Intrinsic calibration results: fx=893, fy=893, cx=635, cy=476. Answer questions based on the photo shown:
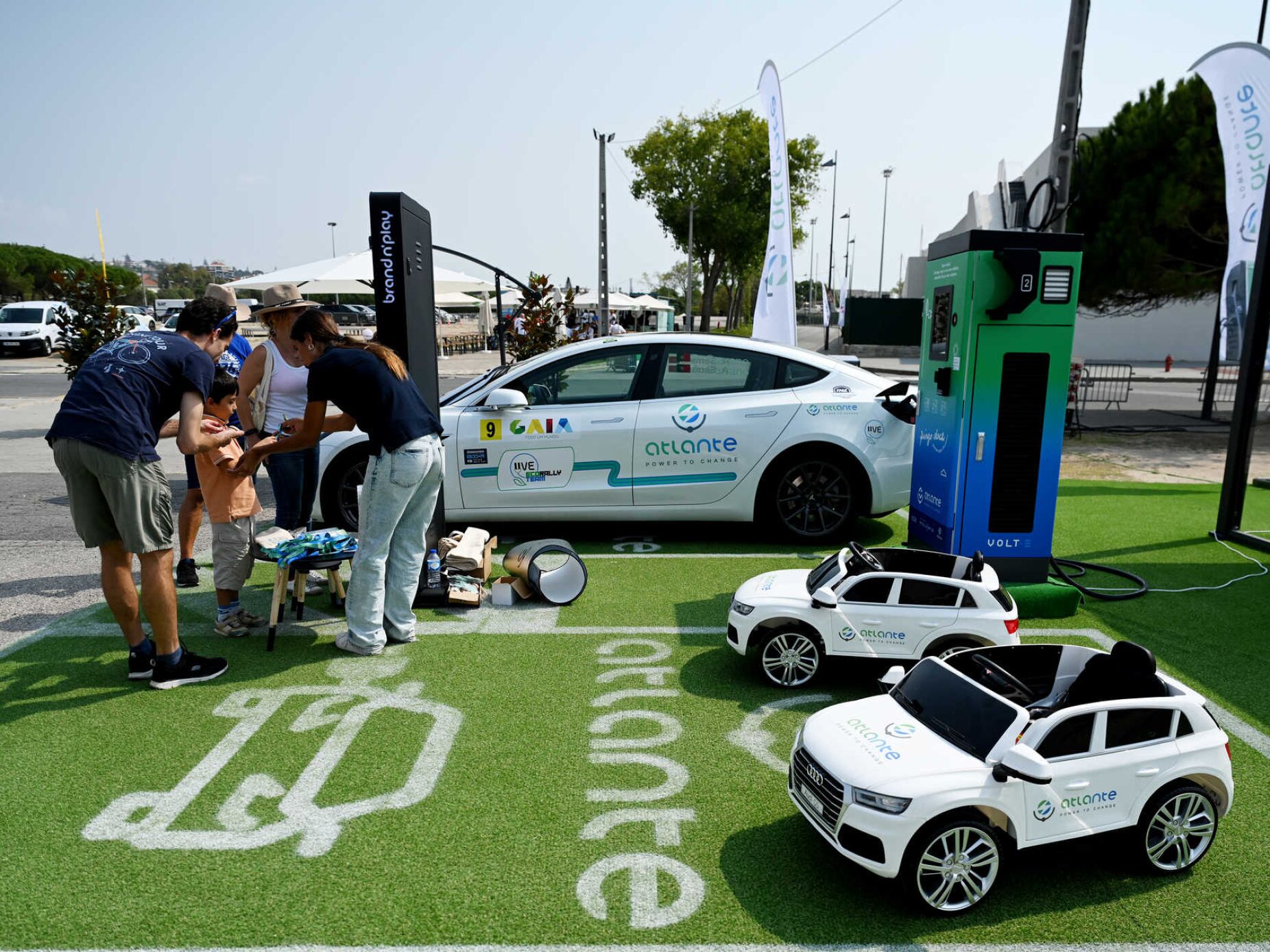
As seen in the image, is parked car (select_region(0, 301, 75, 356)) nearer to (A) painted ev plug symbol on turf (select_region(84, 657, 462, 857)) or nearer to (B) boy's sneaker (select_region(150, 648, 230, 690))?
(B) boy's sneaker (select_region(150, 648, 230, 690))

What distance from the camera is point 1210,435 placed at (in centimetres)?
1451

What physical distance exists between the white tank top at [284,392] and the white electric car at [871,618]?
3.08 m

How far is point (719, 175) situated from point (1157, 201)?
24582mm

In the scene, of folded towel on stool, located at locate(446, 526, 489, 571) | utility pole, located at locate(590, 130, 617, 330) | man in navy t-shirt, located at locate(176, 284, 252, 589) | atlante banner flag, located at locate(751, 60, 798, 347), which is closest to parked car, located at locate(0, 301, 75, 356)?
utility pole, located at locate(590, 130, 617, 330)

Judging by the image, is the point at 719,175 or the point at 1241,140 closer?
the point at 1241,140

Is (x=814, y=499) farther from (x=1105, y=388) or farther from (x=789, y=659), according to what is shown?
(x=1105, y=388)

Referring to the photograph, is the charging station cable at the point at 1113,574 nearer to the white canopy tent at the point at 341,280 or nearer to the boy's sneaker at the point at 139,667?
the boy's sneaker at the point at 139,667

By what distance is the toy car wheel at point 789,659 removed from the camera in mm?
4547

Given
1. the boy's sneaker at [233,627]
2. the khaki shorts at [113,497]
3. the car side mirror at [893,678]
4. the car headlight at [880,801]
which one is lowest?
the boy's sneaker at [233,627]

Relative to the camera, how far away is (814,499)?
7156 mm

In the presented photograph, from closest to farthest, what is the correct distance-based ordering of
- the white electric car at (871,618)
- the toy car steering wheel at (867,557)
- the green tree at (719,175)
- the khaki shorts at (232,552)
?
1. the white electric car at (871,618)
2. the toy car steering wheel at (867,557)
3. the khaki shorts at (232,552)
4. the green tree at (719,175)

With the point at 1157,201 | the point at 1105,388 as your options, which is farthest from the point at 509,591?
the point at 1105,388

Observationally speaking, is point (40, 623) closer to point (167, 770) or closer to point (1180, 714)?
point (167, 770)

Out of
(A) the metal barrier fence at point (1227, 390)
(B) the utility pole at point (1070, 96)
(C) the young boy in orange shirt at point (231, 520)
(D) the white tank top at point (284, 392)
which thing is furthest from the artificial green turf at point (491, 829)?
(A) the metal barrier fence at point (1227, 390)
